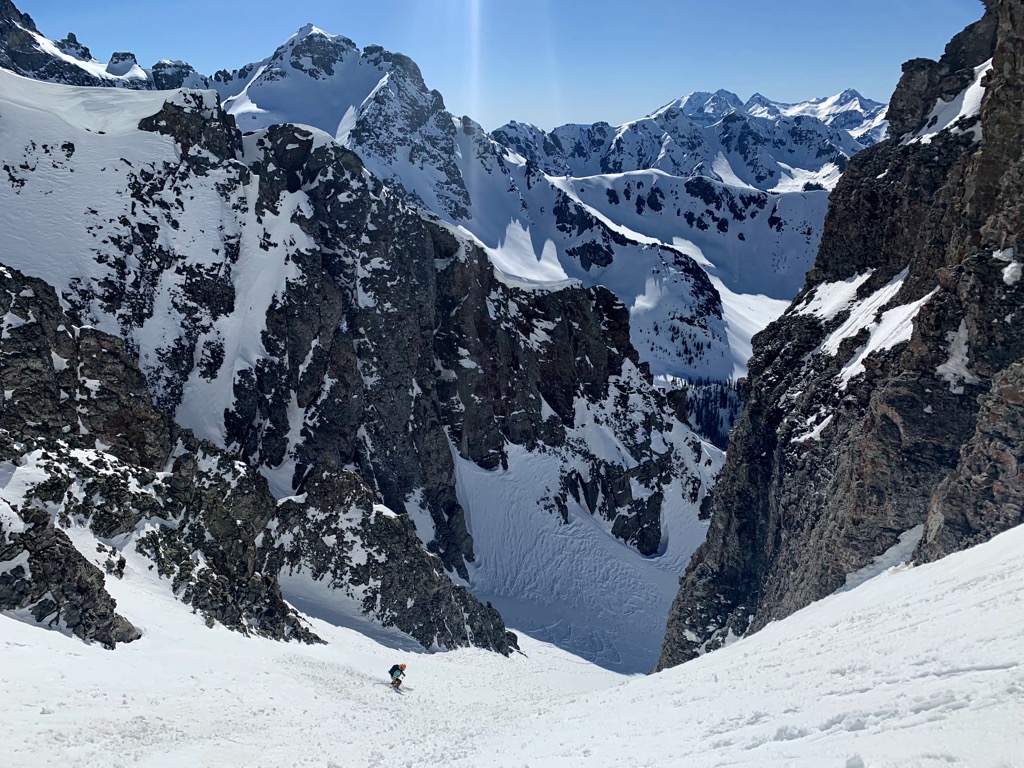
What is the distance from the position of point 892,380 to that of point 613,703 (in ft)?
66.5

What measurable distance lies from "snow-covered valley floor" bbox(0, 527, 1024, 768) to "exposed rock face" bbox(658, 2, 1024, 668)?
7807 millimetres

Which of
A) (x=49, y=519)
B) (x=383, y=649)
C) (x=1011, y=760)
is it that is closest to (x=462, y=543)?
(x=383, y=649)

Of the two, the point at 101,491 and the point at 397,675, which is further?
the point at 397,675

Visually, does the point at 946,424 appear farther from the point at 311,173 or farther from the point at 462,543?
the point at 311,173

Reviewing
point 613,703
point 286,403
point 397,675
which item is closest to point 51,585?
point 397,675

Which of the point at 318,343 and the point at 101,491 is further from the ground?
the point at 318,343

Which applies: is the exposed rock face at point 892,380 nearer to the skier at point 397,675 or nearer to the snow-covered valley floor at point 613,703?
the snow-covered valley floor at point 613,703

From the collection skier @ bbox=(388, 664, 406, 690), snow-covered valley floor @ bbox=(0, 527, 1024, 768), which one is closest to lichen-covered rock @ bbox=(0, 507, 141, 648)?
snow-covered valley floor @ bbox=(0, 527, 1024, 768)

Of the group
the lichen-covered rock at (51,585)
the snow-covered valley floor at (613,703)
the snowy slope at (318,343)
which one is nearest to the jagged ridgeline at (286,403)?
the lichen-covered rock at (51,585)

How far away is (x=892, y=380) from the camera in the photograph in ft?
105

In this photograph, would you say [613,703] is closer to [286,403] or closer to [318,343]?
[286,403]

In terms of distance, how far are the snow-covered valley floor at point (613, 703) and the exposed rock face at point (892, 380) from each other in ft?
25.6

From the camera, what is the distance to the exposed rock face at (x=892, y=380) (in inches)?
1133

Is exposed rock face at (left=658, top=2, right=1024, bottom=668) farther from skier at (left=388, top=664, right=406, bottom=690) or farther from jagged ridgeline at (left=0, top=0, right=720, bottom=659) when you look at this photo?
jagged ridgeline at (left=0, top=0, right=720, bottom=659)
